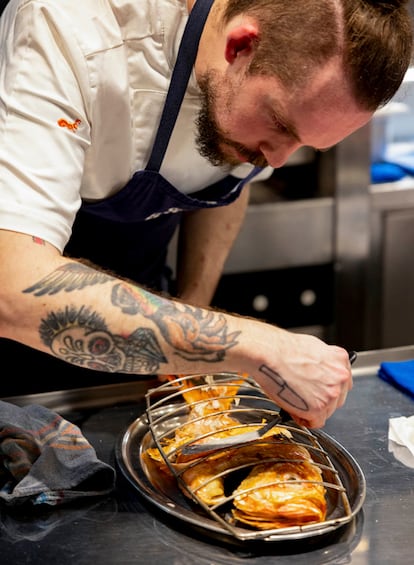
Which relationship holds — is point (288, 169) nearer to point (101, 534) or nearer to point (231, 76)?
point (231, 76)

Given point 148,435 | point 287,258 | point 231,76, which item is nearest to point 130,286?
point 148,435

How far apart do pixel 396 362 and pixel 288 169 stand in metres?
1.23

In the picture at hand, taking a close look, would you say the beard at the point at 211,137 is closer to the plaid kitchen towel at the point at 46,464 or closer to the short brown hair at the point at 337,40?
the short brown hair at the point at 337,40

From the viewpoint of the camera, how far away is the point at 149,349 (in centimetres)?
125

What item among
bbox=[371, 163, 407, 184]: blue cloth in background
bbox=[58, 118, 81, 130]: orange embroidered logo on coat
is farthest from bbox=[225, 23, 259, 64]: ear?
bbox=[371, 163, 407, 184]: blue cloth in background

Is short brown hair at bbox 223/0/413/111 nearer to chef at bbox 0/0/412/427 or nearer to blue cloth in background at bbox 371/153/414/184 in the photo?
chef at bbox 0/0/412/427

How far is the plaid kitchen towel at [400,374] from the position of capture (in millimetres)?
1576

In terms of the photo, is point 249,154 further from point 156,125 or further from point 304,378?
point 304,378

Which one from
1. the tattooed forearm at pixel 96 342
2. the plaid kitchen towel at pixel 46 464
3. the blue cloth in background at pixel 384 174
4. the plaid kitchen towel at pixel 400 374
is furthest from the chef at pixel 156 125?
the blue cloth in background at pixel 384 174

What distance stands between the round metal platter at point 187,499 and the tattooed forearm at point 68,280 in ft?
0.92

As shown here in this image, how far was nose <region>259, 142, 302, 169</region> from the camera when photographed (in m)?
1.44

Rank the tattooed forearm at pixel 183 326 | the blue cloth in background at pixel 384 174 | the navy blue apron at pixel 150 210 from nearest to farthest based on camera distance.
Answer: the tattooed forearm at pixel 183 326, the navy blue apron at pixel 150 210, the blue cloth in background at pixel 384 174

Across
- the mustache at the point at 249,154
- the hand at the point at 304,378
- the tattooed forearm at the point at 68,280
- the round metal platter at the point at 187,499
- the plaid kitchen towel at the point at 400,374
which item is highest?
the mustache at the point at 249,154

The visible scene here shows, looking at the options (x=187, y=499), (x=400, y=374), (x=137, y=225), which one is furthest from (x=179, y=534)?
Result: (x=137, y=225)
